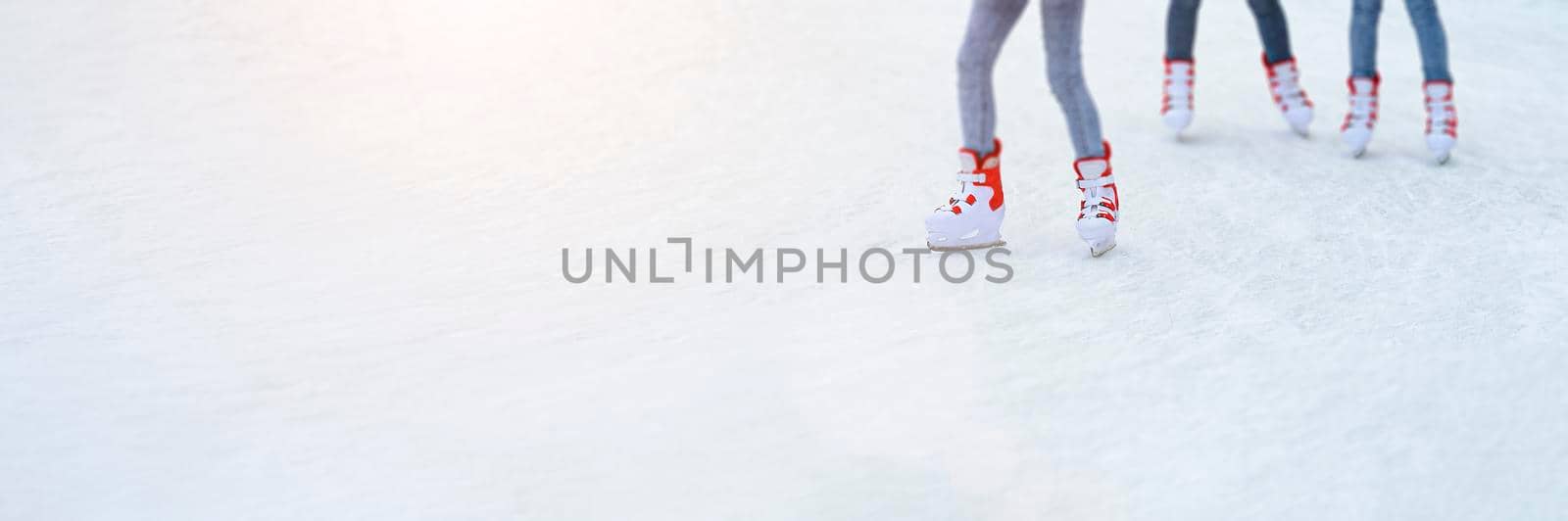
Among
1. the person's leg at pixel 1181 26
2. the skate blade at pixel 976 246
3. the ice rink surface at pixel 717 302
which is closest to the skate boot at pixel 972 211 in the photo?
the skate blade at pixel 976 246

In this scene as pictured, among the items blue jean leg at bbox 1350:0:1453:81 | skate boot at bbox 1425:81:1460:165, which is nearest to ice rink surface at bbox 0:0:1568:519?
skate boot at bbox 1425:81:1460:165

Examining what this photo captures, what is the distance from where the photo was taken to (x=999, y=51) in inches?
87.6

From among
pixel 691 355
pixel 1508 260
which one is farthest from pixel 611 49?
pixel 1508 260

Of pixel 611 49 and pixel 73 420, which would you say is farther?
pixel 611 49

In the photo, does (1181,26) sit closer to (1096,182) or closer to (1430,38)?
(1430,38)

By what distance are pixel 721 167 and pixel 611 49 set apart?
116 cm

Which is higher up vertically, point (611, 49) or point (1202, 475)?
point (611, 49)

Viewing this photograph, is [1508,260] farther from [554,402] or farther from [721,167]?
[554,402]

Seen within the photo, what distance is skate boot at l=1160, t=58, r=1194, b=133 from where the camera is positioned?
10.7 feet

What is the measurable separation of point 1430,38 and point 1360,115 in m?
0.22

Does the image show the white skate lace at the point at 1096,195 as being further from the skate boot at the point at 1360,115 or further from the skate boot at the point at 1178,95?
the skate boot at the point at 1360,115

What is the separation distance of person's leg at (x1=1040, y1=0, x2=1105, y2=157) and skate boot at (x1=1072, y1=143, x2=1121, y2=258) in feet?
0.06

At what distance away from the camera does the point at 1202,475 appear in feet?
5.55

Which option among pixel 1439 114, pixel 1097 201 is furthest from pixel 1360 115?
pixel 1097 201
